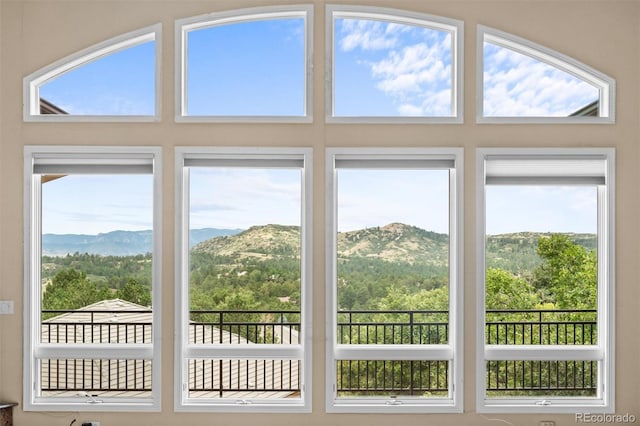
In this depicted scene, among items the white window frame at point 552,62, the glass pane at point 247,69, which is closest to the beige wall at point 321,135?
the white window frame at point 552,62

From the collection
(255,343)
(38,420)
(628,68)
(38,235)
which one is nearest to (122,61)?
(38,235)

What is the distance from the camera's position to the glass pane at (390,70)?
12.7 feet

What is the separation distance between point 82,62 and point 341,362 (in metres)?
2.87

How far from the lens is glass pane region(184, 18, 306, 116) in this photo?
388 centimetres

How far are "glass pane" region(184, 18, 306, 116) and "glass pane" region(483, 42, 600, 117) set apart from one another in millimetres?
1377

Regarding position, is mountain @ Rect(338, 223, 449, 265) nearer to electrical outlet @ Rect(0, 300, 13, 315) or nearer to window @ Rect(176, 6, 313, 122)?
window @ Rect(176, 6, 313, 122)

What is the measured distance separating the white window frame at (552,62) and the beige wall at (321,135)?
0.14ft

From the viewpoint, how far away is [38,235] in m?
3.87

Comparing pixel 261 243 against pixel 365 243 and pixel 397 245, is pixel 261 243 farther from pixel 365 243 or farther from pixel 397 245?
pixel 397 245

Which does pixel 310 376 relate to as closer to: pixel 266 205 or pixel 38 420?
pixel 266 205

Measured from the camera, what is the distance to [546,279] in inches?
153

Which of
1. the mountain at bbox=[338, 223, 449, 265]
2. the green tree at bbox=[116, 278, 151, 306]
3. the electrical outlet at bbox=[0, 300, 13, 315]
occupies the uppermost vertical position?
the mountain at bbox=[338, 223, 449, 265]

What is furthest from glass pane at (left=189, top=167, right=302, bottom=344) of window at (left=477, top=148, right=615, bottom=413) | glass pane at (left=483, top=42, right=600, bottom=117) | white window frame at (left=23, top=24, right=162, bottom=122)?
glass pane at (left=483, top=42, right=600, bottom=117)

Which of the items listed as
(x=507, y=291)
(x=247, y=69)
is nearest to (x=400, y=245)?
(x=507, y=291)
